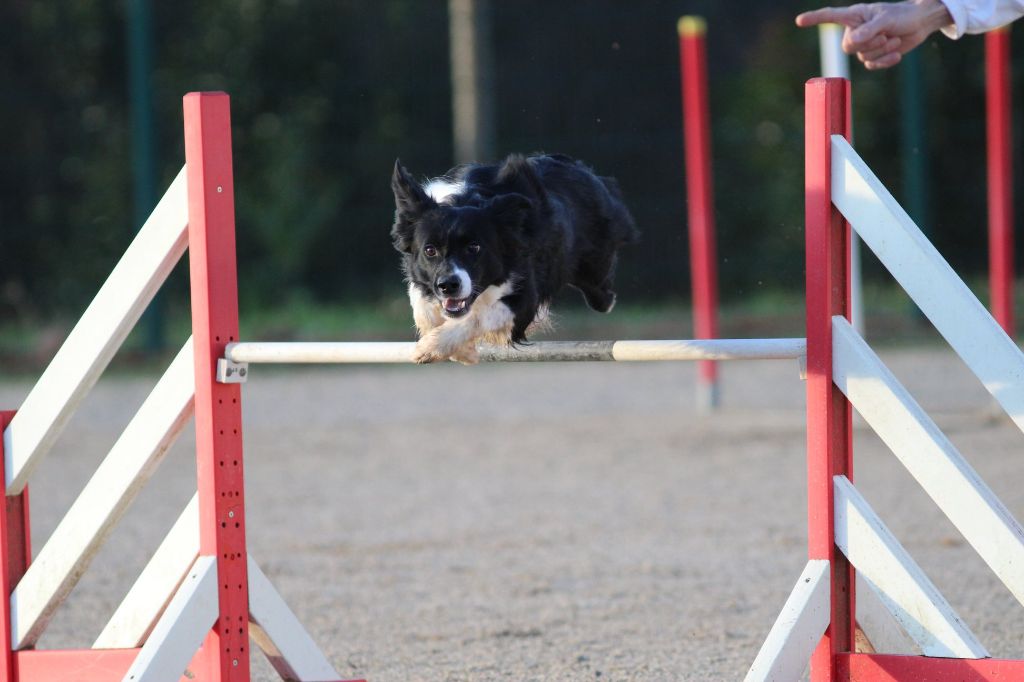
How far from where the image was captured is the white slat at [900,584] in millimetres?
2926

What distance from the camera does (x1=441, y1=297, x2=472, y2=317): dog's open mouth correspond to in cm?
319

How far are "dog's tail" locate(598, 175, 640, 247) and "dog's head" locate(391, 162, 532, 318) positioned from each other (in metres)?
0.57

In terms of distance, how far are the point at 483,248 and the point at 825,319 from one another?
0.79 m

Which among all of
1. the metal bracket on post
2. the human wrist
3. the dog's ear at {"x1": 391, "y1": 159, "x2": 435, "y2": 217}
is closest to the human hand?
the human wrist

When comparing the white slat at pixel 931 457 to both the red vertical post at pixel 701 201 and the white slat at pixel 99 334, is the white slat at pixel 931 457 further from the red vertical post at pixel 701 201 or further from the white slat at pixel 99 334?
the red vertical post at pixel 701 201

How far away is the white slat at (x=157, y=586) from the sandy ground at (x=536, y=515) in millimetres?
837

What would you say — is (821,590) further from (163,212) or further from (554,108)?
(554,108)

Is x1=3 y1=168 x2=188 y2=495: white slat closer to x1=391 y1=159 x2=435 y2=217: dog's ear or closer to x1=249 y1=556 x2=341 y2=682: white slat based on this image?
x1=391 y1=159 x2=435 y2=217: dog's ear

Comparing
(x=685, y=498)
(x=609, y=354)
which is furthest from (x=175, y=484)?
(x=609, y=354)

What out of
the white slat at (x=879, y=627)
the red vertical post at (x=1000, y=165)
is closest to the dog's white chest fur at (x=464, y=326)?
the white slat at (x=879, y=627)

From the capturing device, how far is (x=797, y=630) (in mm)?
2973

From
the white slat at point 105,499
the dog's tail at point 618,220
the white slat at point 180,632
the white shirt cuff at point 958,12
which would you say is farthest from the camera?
the dog's tail at point 618,220

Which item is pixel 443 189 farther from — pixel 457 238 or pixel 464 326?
pixel 464 326

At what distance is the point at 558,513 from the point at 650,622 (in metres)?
1.95
